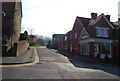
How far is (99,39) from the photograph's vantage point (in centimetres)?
2414

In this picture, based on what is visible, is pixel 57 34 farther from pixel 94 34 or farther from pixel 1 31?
pixel 1 31

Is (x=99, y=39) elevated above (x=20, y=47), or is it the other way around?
(x=99, y=39)

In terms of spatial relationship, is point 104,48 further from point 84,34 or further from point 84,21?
point 84,21

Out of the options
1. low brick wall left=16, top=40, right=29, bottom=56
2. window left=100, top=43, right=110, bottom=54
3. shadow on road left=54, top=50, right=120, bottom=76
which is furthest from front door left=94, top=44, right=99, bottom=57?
low brick wall left=16, top=40, right=29, bottom=56

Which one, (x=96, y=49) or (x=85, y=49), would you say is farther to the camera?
(x=85, y=49)

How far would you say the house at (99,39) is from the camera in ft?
78.4

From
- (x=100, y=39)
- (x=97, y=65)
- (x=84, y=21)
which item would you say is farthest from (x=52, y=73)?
(x=84, y=21)

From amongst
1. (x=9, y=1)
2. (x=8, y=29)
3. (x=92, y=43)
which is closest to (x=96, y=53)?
(x=92, y=43)

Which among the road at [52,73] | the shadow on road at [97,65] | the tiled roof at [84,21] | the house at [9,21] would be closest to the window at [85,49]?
the tiled roof at [84,21]

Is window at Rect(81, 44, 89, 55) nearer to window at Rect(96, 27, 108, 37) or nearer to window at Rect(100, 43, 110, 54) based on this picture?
window at Rect(100, 43, 110, 54)

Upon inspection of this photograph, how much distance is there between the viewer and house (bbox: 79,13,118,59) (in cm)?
2391

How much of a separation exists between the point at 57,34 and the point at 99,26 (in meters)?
47.7

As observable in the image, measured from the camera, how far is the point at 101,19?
25.9m

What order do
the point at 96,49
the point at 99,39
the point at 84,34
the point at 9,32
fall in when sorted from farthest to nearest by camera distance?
the point at 84,34
the point at 99,39
the point at 96,49
the point at 9,32
